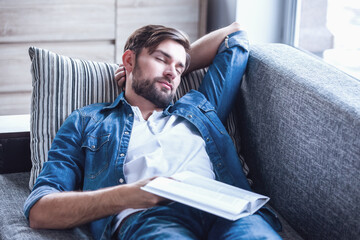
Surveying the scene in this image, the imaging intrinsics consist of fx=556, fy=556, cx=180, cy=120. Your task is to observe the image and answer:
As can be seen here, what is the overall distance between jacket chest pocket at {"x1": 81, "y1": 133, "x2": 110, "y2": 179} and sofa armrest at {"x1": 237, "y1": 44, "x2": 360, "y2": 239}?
21.9 inches

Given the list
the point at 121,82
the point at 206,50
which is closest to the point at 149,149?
the point at 121,82

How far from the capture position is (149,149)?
1.75 metres

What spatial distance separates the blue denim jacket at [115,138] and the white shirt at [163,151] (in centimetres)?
2

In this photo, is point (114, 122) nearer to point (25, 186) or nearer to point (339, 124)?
point (25, 186)

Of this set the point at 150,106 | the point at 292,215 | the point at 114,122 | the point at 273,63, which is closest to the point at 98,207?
the point at 114,122

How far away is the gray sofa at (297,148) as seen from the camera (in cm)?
157

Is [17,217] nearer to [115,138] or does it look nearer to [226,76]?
[115,138]

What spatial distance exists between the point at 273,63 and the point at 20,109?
1.80m

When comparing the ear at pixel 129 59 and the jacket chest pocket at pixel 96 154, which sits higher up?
the ear at pixel 129 59

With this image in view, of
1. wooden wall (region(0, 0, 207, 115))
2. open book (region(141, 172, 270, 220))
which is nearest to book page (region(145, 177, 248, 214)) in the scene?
open book (region(141, 172, 270, 220))

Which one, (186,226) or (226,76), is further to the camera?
(226,76)

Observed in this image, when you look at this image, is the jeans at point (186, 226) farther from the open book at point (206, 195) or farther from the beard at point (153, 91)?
the beard at point (153, 91)

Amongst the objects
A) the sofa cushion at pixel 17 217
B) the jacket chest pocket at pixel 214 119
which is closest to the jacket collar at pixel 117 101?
the jacket chest pocket at pixel 214 119

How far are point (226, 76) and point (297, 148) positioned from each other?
41 centimetres
